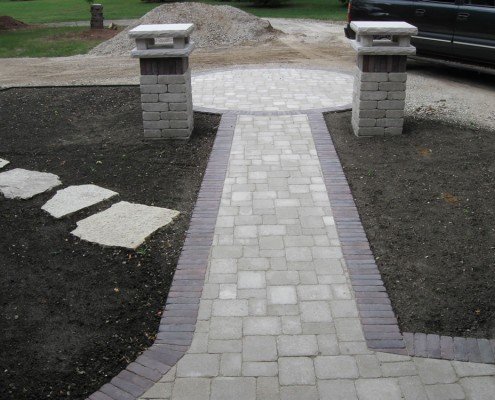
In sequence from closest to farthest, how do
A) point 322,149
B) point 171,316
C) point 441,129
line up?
point 171,316 → point 322,149 → point 441,129

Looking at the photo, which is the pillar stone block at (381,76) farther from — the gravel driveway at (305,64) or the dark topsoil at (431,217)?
the gravel driveway at (305,64)

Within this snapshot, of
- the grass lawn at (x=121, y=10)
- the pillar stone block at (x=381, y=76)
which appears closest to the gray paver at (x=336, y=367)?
the pillar stone block at (x=381, y=76)

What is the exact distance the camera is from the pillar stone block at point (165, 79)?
7512 mm

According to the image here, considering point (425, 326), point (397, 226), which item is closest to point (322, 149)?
point (397, 226)

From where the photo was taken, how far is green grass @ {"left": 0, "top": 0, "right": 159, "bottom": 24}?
2647 centimetres

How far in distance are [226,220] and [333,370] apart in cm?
240

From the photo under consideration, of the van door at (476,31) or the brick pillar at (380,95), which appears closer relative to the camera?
the brick pillar at (380,95)

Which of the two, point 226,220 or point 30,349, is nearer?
point 30,349

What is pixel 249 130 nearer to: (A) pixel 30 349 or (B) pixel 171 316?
(B) pixel 171 316

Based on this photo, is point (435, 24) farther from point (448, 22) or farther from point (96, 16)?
point (96, 16)

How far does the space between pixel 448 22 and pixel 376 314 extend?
28.4 ft

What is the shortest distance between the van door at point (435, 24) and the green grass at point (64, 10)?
17.3 m

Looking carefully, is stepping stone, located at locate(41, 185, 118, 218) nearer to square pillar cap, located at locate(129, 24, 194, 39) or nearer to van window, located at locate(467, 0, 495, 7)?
square pillar cap, located at locate(129, 24, 194, 39)

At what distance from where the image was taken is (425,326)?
4.13 m
